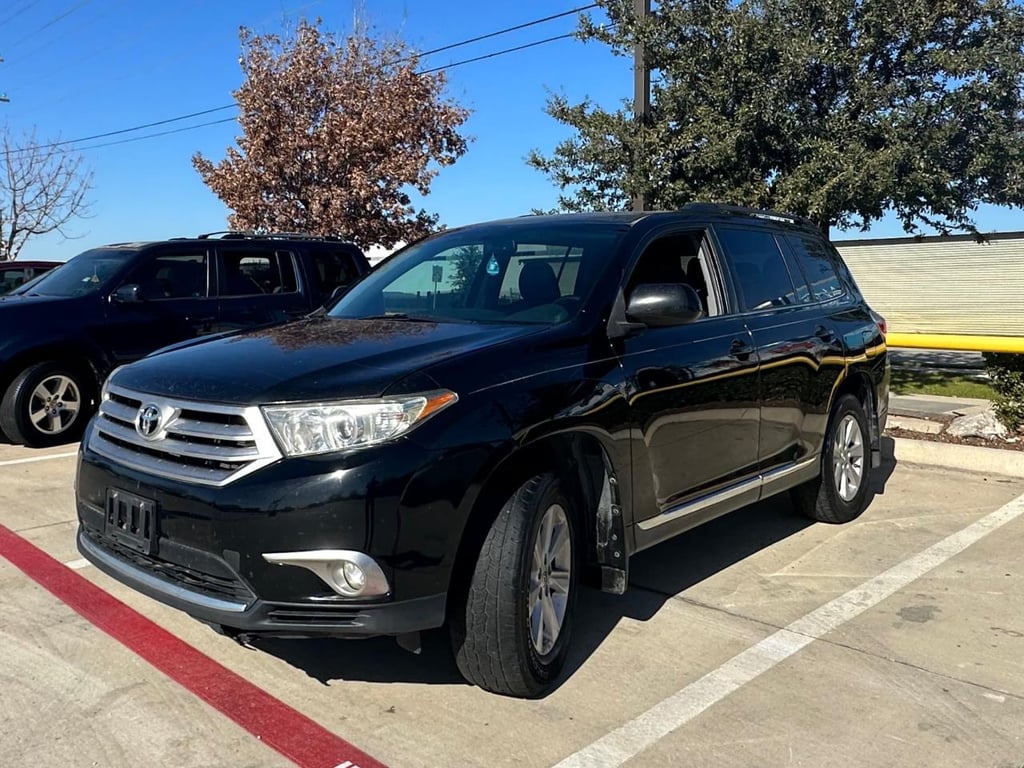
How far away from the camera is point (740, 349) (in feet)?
14.7

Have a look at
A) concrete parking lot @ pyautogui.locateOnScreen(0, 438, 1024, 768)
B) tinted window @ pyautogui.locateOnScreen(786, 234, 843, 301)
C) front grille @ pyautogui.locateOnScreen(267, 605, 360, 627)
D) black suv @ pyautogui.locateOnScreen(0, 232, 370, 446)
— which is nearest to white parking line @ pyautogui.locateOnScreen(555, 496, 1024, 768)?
concrete parking lot @ pyautogui.locateOnScreen(0, 438, 1024, 768)

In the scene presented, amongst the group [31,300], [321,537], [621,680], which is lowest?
[621,680]

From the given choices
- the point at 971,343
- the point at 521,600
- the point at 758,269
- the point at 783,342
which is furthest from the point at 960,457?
the point at 521,600

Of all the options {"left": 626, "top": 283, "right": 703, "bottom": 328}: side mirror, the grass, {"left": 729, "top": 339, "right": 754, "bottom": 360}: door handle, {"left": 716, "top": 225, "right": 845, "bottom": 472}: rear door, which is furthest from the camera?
the grass

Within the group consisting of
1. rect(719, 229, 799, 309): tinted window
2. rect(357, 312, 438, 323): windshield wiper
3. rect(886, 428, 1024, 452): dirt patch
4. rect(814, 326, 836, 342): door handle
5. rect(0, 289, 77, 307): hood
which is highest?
rect(719, 229, 799, 309): tinted window

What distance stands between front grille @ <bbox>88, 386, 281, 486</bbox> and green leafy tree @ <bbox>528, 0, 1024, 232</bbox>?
6892mm

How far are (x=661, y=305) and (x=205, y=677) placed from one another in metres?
2.34

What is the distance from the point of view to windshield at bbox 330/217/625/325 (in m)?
3.94

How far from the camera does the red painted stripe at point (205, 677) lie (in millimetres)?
2988

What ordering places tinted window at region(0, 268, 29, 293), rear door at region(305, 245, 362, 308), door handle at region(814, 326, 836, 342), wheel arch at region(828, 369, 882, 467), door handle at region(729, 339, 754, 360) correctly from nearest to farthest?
door handle at region(729, 339, 754, 360) → door handle at region(814, 326, 836, 342) → wheel arch at region(828, 369, 882, 467) → rear door at region(305, 245, 362, 308) → tinted window at region(0, 268, 29, 293)

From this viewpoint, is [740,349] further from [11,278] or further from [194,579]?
[11,278]

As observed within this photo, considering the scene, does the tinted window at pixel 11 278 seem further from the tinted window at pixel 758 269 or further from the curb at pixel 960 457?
the curb at pixel 960 457

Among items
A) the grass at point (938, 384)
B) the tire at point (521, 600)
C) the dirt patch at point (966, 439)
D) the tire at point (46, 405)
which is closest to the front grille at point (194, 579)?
the tire at point (521, 600)

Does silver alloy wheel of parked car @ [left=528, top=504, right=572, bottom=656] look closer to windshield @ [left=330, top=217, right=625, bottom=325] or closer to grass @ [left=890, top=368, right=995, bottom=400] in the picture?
windshield @ [left=330, top=217, right=625, bottom=325]
